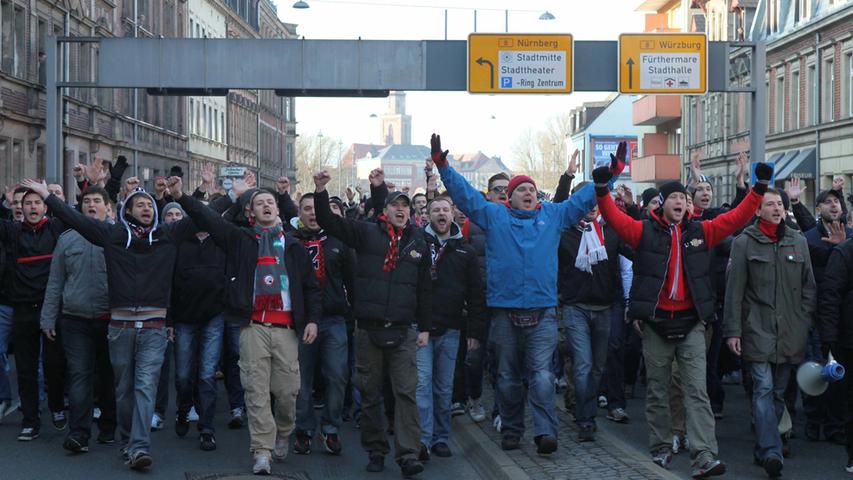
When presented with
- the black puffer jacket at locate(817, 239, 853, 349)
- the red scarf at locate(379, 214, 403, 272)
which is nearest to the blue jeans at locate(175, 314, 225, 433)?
the red scarf at locate(379, 214, 403, 272)

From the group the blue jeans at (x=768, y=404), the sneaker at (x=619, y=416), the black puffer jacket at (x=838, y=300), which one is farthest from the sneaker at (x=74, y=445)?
the black puffer jacket at (x=838, y=300)

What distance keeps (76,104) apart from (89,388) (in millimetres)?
26661

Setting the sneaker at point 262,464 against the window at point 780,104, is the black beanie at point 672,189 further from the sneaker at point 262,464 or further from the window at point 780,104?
the window at point 780,104

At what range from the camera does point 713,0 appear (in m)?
55.5

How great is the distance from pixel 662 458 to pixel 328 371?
8.41 feet

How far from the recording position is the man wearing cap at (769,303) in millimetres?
9406

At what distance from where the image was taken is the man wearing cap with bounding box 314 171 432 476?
369 inches

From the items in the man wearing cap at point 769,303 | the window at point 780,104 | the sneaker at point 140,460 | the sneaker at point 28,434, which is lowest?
the sneaker at point 28,434

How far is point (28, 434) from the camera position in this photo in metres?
10.7

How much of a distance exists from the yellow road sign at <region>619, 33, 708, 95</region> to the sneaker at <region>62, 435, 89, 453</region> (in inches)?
701

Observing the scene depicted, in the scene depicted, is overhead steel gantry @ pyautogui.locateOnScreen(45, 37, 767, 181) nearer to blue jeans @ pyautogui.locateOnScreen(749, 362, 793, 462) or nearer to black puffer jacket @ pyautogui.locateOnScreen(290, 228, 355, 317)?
black puffer jacket @ pyautogui.locateOnScreen(290, 228, 355, 317)

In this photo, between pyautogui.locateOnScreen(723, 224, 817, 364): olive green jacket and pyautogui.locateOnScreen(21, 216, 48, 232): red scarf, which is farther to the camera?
pyautogui.locateOnScreen(21, 216, 48, 232): red scarf

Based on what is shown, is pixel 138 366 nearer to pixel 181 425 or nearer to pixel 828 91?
pixel 181 425

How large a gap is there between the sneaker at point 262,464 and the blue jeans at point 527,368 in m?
1.86
